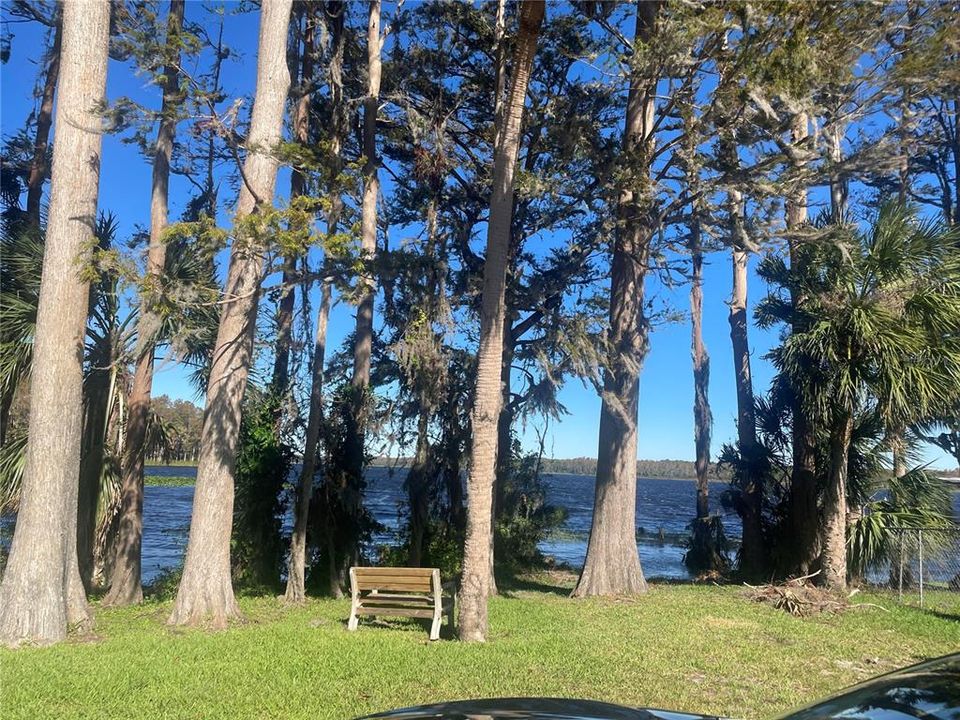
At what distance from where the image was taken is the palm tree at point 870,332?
11562 mm

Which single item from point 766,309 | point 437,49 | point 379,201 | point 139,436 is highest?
point 437,49

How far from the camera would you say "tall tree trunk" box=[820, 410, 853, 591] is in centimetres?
1261

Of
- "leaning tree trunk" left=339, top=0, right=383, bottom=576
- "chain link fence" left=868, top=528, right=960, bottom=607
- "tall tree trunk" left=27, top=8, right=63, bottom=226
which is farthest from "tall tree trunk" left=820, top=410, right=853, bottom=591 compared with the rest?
"tall tree trunk" left=27, top=8, right=63, bottom=226

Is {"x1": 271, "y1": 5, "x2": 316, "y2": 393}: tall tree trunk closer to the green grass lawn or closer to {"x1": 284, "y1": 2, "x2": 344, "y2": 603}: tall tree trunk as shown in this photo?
{"x1": 284, "y1": 2, "x2": 344, "y2": 603}: tall tree trunk

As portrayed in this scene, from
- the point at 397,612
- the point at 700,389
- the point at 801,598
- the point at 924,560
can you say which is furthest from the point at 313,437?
the point at 700,389

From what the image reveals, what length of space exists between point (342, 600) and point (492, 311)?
6.00 metres

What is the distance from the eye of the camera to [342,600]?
42.2 ft

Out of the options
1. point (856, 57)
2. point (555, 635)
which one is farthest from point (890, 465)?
point (555, 635)

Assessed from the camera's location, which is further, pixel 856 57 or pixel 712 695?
pixel 856 57

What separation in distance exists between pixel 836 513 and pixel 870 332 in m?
3.21

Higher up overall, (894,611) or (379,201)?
(379,201)

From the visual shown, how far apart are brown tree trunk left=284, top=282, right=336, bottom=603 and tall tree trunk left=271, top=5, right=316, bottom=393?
104 cm

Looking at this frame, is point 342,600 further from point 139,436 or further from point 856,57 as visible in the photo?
point 856,57

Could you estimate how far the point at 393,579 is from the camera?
32.9 ft
